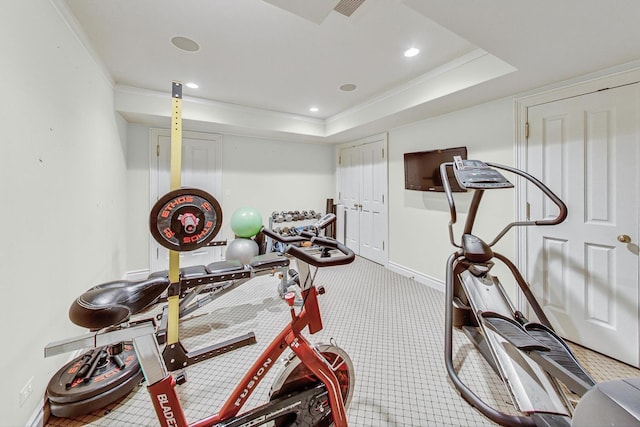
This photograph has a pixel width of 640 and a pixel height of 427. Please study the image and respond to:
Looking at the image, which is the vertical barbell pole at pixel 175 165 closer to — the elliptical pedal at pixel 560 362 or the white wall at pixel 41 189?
the white wall at pixel 41 189

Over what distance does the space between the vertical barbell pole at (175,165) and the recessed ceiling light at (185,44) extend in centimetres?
75

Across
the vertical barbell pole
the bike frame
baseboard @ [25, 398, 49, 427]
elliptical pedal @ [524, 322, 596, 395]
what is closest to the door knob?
elliptical pedal @ [524, 322, 596, 395]

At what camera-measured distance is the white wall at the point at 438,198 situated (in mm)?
2750

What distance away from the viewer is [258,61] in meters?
2.54

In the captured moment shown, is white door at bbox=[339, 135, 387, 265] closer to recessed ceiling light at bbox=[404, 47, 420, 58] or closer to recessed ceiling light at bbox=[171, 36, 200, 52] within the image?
recessed ceiling light at bbox=[404, 47, 420, 58]

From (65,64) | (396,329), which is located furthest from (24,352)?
(396,329)

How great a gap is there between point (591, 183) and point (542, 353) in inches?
61.2

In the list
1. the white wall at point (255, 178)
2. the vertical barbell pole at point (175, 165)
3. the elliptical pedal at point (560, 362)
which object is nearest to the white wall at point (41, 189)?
the vertical barbell pole at point (175, 165)

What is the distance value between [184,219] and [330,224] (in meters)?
0.95

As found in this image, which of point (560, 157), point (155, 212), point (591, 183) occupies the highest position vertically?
point (560, 157)

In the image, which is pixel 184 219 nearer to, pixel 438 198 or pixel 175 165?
pixel 175 165

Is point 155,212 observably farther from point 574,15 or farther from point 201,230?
point 574,15

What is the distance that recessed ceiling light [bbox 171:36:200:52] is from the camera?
2.17m

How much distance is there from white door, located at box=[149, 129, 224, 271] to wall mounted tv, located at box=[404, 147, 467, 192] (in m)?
3.03
